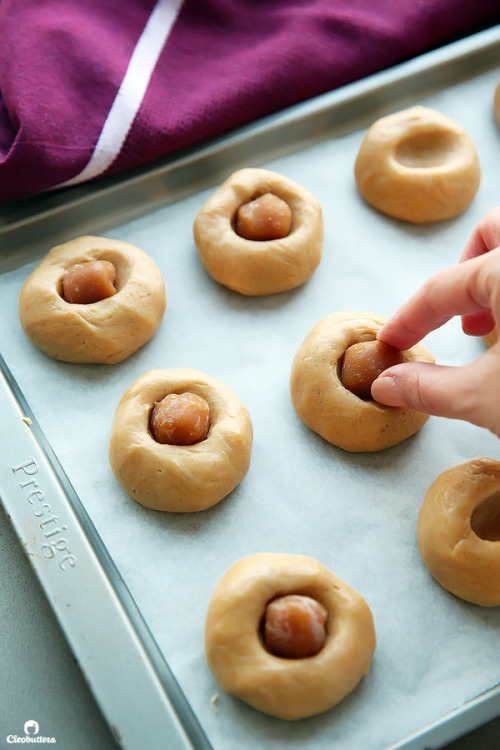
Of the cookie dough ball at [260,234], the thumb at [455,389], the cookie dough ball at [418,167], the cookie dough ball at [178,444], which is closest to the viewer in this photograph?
the thumb at [455,389]

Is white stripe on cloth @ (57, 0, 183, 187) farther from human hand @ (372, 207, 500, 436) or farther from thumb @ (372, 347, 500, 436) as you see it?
thumb @ (372, 347, 500, 436)

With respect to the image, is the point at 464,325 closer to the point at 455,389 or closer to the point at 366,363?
the point at 366,363

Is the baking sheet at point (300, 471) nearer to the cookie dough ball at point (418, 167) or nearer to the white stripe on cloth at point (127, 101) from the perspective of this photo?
the cookie dough ball at point (418, 167)

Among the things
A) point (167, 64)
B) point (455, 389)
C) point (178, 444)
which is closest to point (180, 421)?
point (178, 444)

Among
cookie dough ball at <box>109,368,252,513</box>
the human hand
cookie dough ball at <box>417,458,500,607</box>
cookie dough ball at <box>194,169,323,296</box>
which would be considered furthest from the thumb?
cookie dough ball at <box>194,169,323,296</box>

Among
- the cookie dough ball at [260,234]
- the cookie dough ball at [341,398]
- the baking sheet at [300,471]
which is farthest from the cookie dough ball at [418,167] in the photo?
the cookie dough ball at [341,398]

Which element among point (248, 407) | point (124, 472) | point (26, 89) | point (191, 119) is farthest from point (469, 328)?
point (26, 89)

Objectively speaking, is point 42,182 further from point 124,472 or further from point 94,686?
point 94,686
